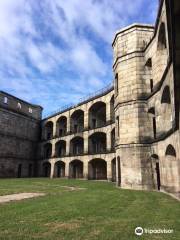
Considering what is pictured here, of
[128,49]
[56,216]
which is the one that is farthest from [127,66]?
[56,216]

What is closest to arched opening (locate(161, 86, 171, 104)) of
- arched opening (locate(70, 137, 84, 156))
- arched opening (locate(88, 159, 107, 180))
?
arched opening (locate(88, 159, 107, 180))

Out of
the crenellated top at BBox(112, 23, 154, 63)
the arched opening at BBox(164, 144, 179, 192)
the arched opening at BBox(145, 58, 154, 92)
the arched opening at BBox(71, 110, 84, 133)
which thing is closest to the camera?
the arched opening at BBox(164, 144, 179, 192)

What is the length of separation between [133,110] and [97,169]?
61.7 feet

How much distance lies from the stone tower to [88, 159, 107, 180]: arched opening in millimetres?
14426

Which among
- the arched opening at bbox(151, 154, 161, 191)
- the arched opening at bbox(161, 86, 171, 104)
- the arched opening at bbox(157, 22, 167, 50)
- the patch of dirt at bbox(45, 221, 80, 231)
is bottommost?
the patch of dirt at bbox(45, 221, 80, 231)

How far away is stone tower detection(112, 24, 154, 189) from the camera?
1584 cm

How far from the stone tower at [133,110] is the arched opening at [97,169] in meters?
14.4

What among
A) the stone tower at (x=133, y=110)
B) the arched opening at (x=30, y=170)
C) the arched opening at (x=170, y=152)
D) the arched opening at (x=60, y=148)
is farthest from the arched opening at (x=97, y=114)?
the arched opening at (x=170, y=152)

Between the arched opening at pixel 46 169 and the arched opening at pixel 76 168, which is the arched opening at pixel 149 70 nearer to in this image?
the arched opening at pixel 76 168

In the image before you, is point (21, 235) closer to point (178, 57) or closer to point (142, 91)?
point (178, 57)

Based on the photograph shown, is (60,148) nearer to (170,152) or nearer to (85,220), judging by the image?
(170,152)

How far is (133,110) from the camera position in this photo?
16.7 m

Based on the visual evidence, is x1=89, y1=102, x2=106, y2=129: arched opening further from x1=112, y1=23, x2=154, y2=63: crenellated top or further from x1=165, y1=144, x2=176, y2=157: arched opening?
x1=165, y1=144, x2=176, y2=157: arched opening

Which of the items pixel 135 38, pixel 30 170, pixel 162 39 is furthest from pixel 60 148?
pixel 162 39
